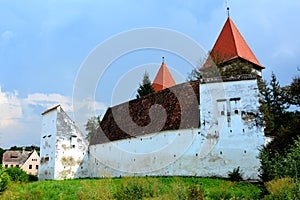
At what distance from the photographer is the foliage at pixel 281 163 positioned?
38.1 feet

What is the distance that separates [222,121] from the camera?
704 inches

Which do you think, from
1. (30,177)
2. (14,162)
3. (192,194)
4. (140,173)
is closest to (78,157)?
(30,177)

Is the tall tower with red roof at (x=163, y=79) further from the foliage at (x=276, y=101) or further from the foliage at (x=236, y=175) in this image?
the foliage at (x=236, y=175)

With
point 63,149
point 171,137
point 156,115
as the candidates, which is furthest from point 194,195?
point 63,149

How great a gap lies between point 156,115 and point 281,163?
10093 millimetres

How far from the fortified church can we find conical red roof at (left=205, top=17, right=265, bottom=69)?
1.99 metres

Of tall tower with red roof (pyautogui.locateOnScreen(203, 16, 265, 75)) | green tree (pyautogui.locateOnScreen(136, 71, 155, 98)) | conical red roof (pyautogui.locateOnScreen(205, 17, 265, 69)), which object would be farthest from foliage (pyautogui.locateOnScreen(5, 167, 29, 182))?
conical red roof (pyautogui.locateOnScreen(205, 17, 265, 69))

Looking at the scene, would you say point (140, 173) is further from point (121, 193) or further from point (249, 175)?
point (121, 193)

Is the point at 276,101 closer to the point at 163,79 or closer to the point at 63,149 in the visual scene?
the point at 163,79

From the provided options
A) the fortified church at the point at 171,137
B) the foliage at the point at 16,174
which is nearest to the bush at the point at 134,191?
the fortified church at the point at 171,137

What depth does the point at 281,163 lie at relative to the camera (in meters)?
12.9

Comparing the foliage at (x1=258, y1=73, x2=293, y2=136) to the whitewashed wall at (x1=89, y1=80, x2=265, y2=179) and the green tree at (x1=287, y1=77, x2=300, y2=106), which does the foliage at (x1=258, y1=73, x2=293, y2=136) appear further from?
the whitewashed wall at (x1=89, y1=80, x2=265, y2=179)

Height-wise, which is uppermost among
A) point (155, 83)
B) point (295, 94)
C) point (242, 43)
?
point (242, 43)

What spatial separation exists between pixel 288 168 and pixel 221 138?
601cm
